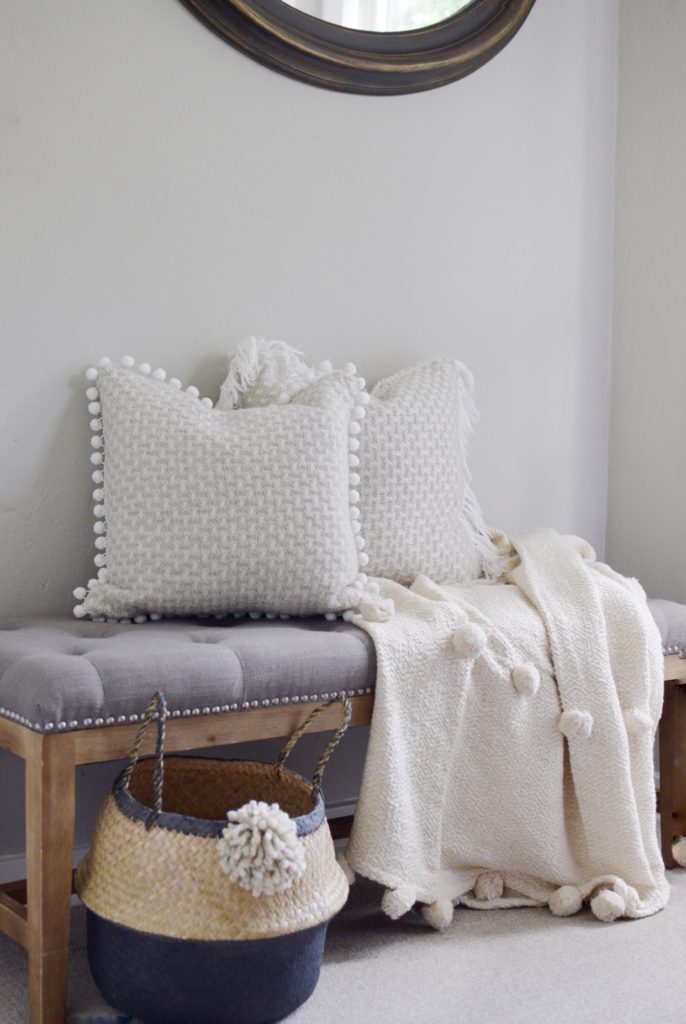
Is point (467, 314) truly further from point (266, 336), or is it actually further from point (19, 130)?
point (19, 130)

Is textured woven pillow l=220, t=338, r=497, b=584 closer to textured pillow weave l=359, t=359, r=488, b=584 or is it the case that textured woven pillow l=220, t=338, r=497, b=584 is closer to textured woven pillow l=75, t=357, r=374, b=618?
textured pillow weave l=359, t=359, r=488, b=584

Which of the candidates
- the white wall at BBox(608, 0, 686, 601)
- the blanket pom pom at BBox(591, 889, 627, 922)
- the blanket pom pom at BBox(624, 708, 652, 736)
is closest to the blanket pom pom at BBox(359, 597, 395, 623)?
the blanket pom pom at BBox(624, 708, 652, 736)

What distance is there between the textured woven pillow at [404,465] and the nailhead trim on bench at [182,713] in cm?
42

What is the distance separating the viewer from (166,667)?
54.7 inches

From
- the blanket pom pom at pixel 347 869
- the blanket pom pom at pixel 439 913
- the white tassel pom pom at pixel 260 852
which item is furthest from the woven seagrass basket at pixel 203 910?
the blanket pom pom at pixel 439 913

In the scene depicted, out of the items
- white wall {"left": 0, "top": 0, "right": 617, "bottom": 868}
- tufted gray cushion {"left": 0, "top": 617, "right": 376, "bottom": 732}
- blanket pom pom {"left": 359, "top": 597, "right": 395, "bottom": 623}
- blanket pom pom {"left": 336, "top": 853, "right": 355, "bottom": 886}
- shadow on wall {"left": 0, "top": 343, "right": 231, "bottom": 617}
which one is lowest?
blanket pom pom {"left": 336, "top": 853, "right": 355, "bottom": 886}

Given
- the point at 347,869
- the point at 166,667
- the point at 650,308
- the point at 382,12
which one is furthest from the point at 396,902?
the point at 382,12

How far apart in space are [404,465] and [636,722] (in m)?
0.58

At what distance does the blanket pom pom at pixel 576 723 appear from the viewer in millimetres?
1708

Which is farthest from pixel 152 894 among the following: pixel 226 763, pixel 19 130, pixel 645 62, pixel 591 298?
pixel 645 62

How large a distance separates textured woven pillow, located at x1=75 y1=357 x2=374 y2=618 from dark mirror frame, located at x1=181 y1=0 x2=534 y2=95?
710mm

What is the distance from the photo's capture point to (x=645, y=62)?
8.13 feet

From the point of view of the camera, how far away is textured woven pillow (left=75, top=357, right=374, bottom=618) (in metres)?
1.69

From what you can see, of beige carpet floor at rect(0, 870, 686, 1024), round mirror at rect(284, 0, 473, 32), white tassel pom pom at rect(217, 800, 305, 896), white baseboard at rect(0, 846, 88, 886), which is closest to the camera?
white tassel pom pom at rect(217, 800, 305, 896)
